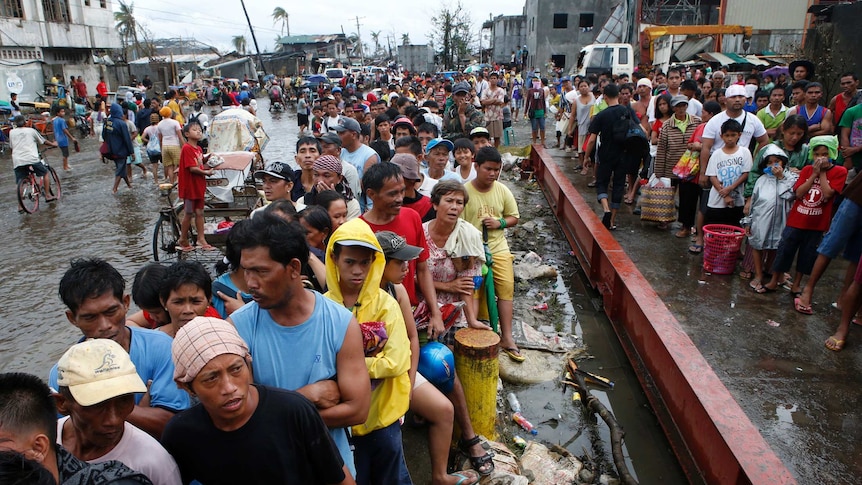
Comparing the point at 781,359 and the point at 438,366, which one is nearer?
the point at 438,366

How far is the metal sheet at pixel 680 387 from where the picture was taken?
2961 mm

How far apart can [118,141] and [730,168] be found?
10854 millimetres

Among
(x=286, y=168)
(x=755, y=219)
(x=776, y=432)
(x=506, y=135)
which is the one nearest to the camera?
(x=776, y=432)

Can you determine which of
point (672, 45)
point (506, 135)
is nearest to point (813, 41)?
point (506, 135)

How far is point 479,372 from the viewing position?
3.72 meters

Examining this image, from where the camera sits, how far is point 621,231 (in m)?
7.75

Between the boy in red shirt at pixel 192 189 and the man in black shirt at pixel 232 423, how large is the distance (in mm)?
5295

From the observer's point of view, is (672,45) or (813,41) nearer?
(813,41)

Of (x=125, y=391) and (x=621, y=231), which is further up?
(x=125, y=391)

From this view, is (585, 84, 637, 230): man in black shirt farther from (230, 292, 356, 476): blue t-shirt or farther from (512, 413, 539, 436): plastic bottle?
(230, 292, 356, 476): blue t-shirt

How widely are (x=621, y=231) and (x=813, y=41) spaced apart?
8.33m

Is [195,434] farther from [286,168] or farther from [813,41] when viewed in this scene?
[813,41]

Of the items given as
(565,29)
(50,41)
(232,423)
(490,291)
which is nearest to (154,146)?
(490,291)

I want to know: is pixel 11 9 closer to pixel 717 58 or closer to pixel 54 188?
pixel 54 188
